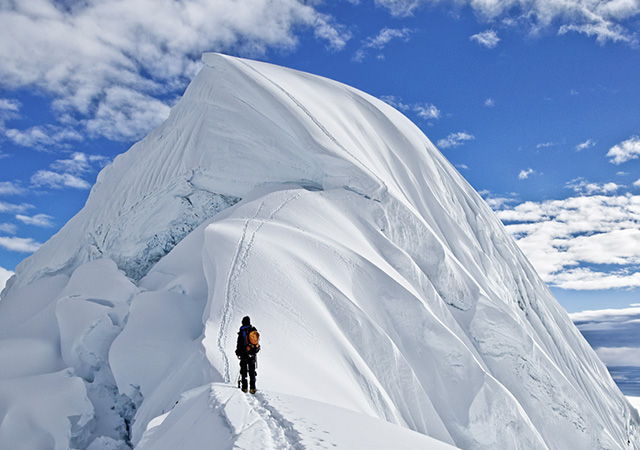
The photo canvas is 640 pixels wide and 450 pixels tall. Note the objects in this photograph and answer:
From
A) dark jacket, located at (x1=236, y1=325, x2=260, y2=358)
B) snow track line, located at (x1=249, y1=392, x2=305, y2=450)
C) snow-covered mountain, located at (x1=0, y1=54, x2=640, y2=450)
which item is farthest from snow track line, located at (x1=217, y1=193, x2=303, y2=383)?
snow track line, located at (x1=249, y1=392, x2=305, y2=450)

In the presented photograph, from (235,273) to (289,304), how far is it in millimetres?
1327

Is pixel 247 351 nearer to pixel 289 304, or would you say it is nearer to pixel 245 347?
pixel 245 347

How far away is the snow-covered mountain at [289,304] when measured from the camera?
8.07 meters

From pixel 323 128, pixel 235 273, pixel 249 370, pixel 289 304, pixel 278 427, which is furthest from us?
pixel 323 128

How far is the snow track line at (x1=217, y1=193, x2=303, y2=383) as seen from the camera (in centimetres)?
805

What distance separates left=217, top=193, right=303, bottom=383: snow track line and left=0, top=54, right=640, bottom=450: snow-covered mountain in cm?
4

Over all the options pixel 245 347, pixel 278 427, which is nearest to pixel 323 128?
pixel 245 347

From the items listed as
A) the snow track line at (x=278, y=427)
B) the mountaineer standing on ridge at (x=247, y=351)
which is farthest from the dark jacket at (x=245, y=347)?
the snow track line at (x=278, y=427)

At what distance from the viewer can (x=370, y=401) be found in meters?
9.09

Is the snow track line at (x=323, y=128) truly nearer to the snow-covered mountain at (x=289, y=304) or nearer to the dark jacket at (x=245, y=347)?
the snow-covered mountain at (x=289, y=304)

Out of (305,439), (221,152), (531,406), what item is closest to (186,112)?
(221,152)

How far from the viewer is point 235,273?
10.2 metres

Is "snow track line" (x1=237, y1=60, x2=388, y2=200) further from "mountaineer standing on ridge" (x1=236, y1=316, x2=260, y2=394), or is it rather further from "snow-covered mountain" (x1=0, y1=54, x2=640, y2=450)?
"mountaineer standing on ridge" (x1=236, y1=316, x2=260, y2=394)

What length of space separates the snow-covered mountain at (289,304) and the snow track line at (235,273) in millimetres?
42
